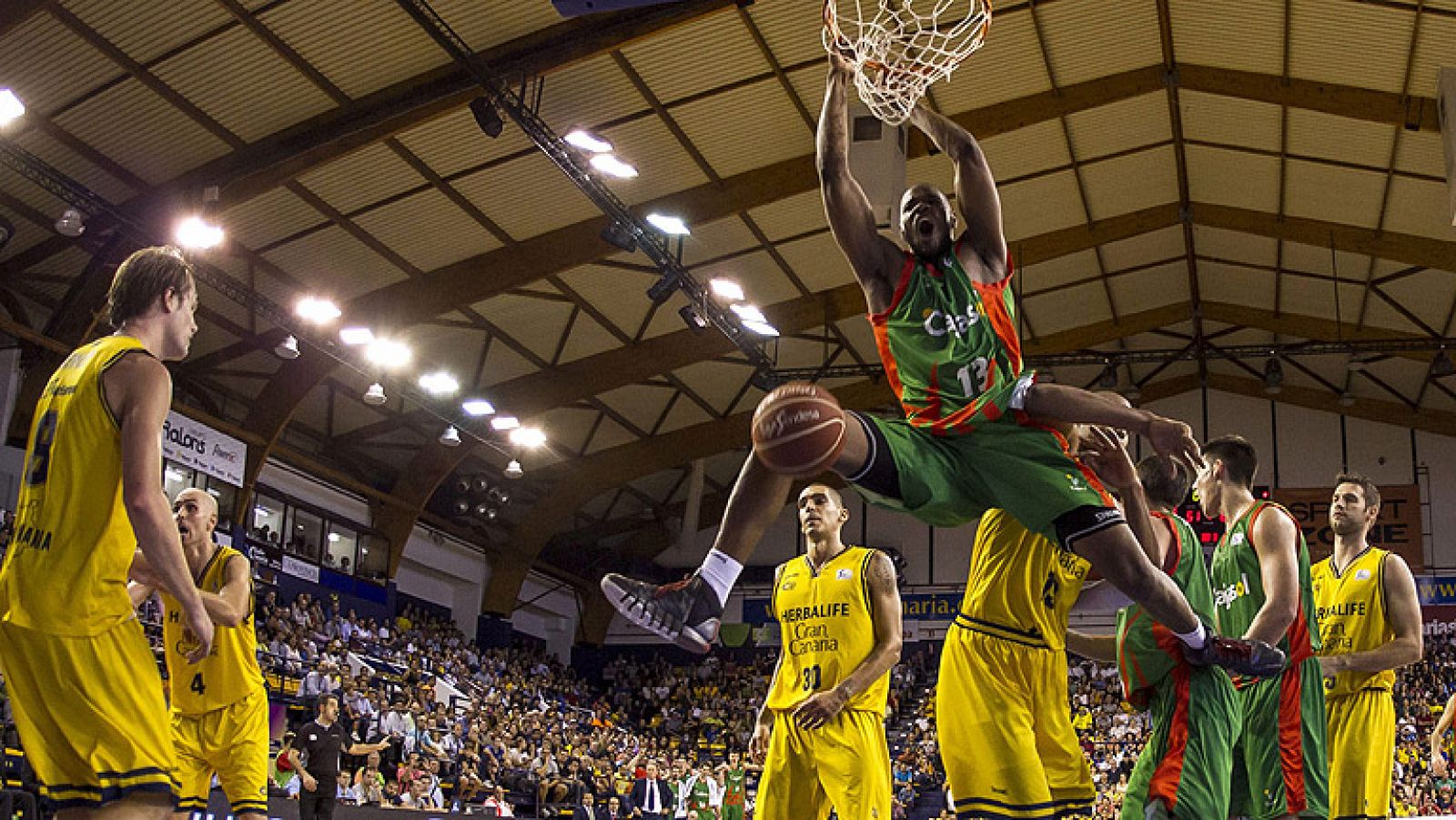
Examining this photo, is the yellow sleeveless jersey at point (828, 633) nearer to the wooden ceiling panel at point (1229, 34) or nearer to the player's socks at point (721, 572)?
the player's socks at point (721, 572)

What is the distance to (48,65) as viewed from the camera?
1802 cm

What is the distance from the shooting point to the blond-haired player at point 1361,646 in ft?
23.5

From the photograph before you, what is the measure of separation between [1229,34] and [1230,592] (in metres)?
16.5

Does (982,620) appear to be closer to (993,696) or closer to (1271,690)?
(993,696)

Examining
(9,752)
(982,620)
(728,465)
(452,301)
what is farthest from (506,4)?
(728,465)

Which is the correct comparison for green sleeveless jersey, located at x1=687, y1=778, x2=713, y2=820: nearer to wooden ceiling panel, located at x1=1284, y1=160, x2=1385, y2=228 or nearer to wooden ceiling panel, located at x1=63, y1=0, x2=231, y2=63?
wooden ceiling panel, located at x1=63, y1=0, x2=231, y2=63

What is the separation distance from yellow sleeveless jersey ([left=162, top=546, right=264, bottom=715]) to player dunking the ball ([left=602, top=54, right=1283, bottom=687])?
387 cm

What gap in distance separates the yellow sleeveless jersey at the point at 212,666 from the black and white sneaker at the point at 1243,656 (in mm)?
5039

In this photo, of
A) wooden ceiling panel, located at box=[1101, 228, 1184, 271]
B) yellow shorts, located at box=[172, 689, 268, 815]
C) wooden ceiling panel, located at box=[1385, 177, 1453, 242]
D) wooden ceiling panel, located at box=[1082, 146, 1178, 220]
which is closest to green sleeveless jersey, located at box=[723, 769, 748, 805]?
wooden ceiling panel, located at box=[1082, 146, 1178, 220]

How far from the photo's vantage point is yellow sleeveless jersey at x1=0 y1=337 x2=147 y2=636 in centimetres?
452

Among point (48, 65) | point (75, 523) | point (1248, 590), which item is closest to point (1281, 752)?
point (1248, 590)

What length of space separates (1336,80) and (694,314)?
38.3ft

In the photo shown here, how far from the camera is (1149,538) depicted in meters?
5.82

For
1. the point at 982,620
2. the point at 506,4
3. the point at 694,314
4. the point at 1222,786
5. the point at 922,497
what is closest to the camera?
the point at 922,497
